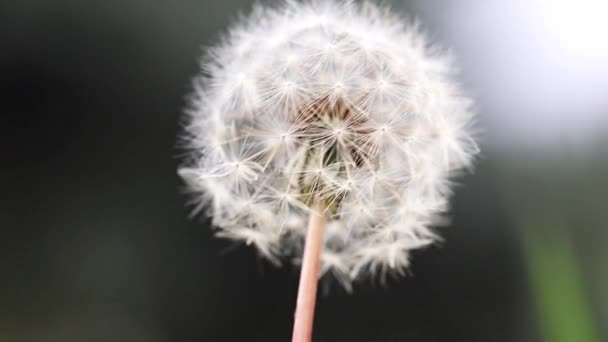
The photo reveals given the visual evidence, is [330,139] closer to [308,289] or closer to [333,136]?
[333,136]

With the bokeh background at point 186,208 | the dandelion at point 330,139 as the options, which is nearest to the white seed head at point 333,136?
the dandelion at point 330,139

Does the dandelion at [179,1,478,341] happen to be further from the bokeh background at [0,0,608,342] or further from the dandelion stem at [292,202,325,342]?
the bokeh background at [0,0,608,342]

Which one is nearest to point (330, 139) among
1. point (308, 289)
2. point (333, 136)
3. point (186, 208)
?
point (333, 136)

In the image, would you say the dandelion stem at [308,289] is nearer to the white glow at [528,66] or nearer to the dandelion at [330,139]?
the dandelion at [330,139]

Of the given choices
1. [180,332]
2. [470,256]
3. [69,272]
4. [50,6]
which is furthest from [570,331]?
[50,6]

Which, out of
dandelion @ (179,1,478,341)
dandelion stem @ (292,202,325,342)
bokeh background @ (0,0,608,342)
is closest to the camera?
dandelion stem @ (292,202,325,342)

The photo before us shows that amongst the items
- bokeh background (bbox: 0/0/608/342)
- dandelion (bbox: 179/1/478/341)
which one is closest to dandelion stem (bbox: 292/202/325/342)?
dandelion (bbox: 179/1/478/341)

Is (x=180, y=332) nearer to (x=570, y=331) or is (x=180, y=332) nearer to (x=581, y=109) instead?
(x=570, y=331)
